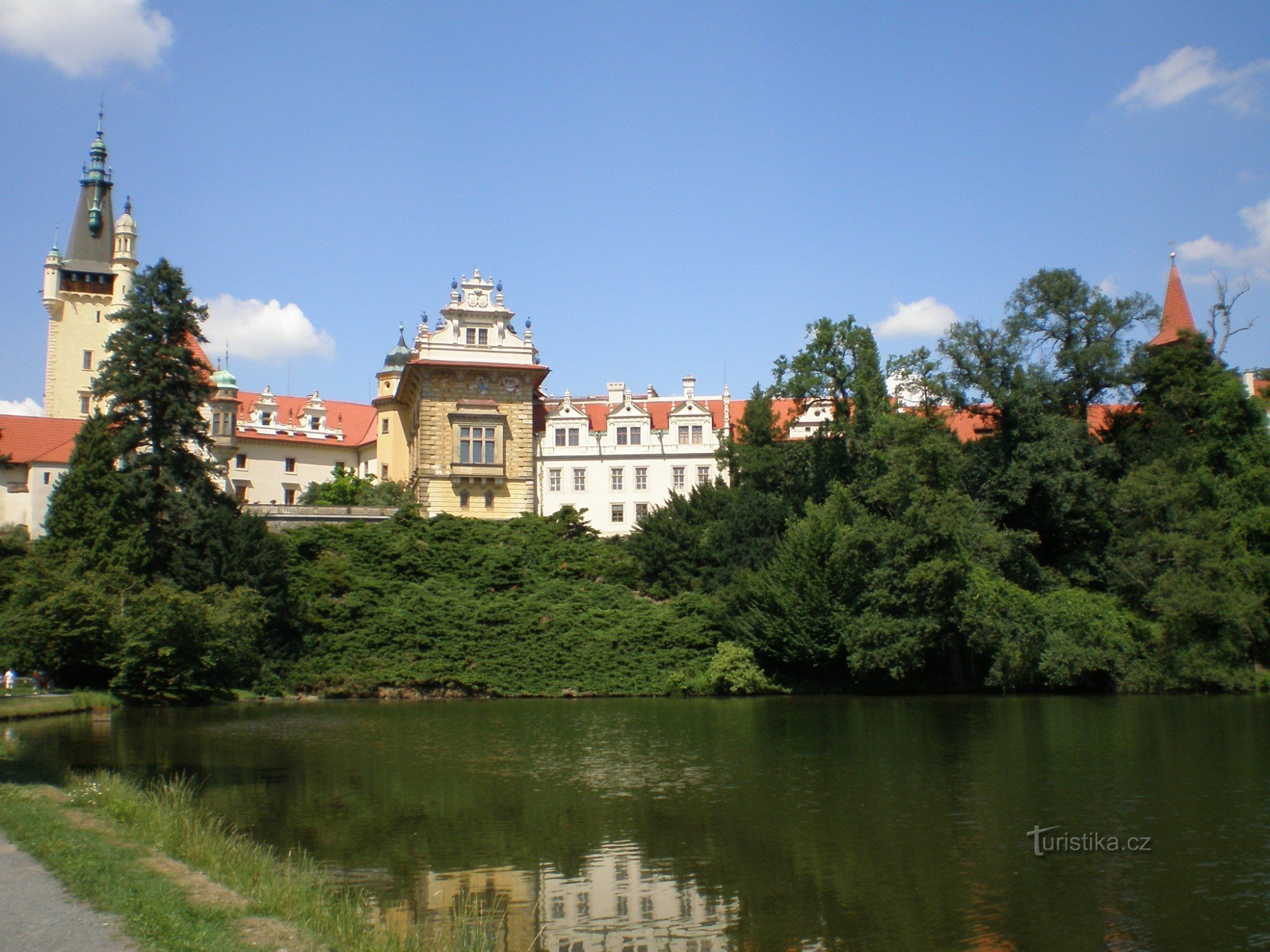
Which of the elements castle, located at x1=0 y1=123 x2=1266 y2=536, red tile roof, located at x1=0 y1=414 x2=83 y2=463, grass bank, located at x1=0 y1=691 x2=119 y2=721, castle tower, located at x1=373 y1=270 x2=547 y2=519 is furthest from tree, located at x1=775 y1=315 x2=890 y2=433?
red tile roof, located at x1=0 y1=414 x2=83 y2=463

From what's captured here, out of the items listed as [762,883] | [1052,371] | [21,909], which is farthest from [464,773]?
[1052,371]

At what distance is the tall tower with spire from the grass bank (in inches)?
1444

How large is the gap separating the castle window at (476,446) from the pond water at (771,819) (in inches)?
884

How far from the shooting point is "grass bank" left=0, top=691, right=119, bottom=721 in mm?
24750

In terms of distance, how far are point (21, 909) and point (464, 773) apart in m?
10.6

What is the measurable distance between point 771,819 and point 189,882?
7.48 m

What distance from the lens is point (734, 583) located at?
1423 inches

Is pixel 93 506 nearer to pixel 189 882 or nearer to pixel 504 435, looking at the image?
pixel 504 435

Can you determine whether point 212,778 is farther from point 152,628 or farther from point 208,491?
point 208,491

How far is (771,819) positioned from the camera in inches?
564

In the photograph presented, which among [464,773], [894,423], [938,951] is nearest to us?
[938,951]

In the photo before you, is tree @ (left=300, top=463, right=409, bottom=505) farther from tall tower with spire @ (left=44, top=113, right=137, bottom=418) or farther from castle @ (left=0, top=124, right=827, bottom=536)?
tall tower with spire @ (left=44, top=113, right=137, bottom=418)

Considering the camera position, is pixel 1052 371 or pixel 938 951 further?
pixel 1052 371

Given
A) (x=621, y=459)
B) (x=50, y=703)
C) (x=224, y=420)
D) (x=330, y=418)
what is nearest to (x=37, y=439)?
(x=224, y=420)
